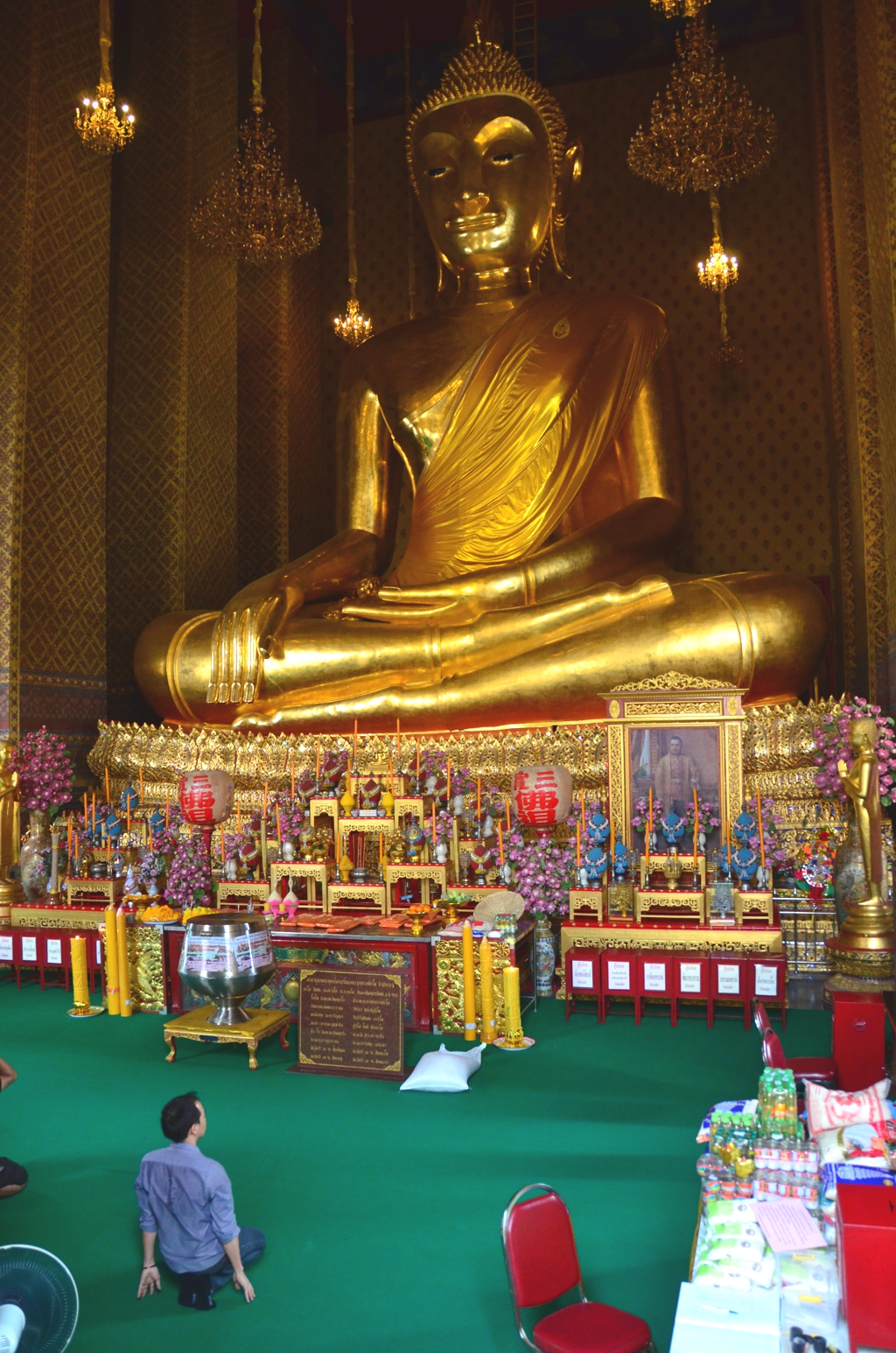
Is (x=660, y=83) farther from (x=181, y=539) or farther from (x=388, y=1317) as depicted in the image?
(x=388, y=1317)

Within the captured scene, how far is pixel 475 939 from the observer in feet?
14.6

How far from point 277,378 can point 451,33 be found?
3325mm

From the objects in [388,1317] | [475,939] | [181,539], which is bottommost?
[388,1317]

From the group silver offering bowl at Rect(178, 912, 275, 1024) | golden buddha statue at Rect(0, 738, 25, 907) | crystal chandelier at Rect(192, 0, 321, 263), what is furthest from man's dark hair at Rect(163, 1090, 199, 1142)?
crystal chandelier at Rect(192, 0, 321, 263)

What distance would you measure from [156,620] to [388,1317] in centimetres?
521

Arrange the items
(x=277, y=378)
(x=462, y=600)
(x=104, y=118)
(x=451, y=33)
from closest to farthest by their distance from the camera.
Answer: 1. (x=104, y=118)
2. (x=462, y=600)
3. (x=277, y=378)
4. (x=451, y=33)

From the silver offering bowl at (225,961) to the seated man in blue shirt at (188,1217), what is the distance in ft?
4.87

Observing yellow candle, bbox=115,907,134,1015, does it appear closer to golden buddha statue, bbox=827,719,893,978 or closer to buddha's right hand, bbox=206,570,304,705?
buddha's right hand, bbox=206,570,304,705

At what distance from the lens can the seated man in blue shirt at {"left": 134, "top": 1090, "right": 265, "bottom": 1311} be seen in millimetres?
2438

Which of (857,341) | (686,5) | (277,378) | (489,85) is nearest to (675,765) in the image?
(857,341)

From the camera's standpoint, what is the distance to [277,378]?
→ 9.21 meters

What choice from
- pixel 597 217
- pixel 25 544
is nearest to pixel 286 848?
pixel 25 544

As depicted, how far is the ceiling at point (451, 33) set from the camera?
345 inches

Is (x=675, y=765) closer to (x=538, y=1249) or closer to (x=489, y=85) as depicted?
(x=538, y=1249)
